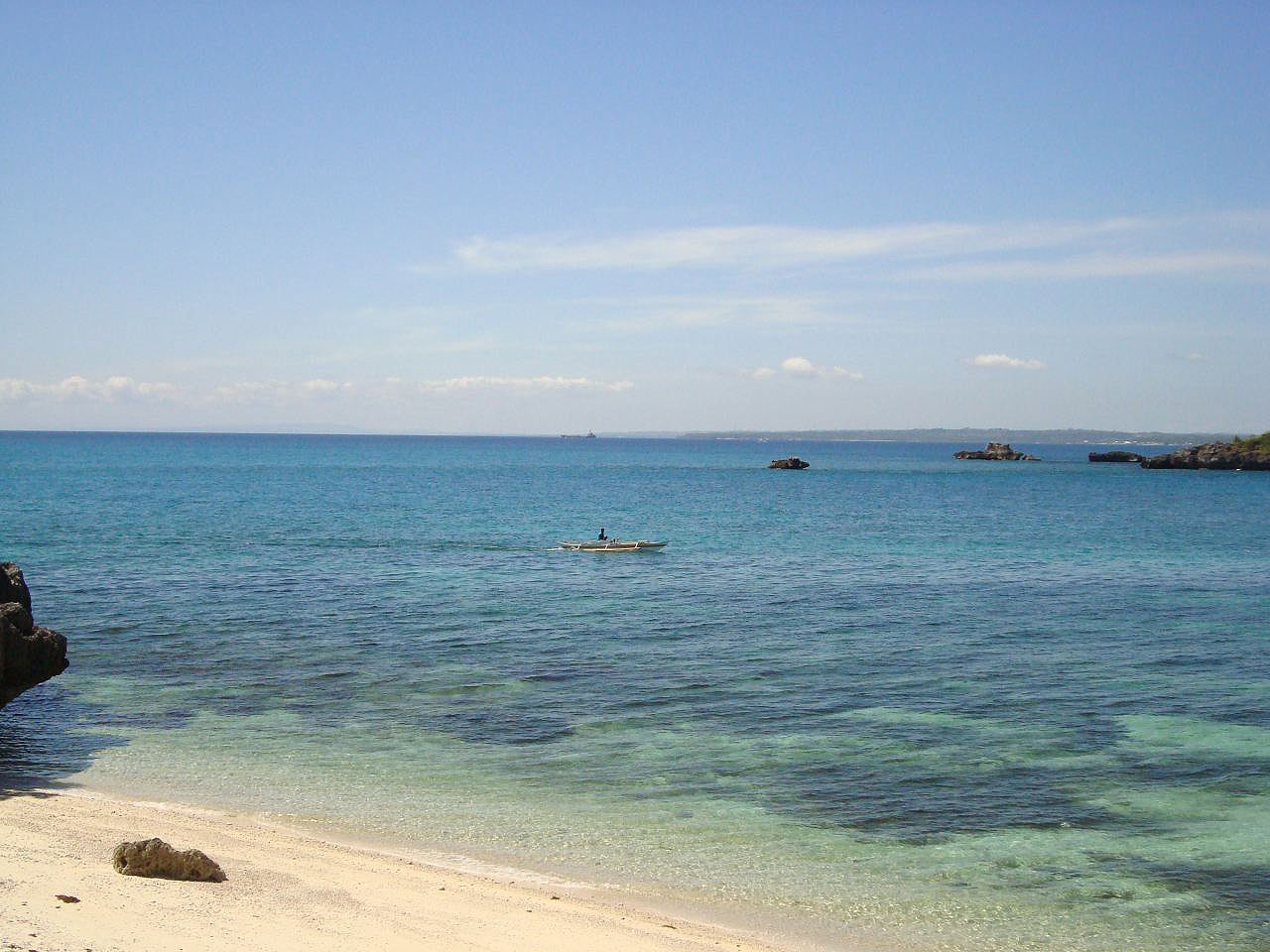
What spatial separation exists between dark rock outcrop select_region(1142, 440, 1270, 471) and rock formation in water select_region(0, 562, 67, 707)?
186817 millimetres

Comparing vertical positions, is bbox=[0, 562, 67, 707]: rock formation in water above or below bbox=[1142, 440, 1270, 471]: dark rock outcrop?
below

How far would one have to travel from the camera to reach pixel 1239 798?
20672 mm

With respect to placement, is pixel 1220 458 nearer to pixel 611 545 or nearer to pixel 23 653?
pixel 611 545

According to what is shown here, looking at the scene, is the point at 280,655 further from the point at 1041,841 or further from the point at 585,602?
the point at 1041,841

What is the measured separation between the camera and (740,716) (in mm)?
26312

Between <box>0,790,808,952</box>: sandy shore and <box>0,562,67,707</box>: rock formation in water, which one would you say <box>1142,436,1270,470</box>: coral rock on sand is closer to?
<box>0,562,67,707</box>: rock formation in water

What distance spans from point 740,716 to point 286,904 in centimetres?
1410

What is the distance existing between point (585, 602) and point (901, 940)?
30.0 meters

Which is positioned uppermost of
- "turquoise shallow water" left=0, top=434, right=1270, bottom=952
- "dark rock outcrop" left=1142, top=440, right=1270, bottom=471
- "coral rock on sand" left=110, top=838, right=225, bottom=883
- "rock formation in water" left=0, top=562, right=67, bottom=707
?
"dark rock outcrop" left=1142, top=440, right=1270, bottom=471

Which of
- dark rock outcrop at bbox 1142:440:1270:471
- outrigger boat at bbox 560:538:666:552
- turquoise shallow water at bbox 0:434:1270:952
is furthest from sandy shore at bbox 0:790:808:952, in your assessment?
dark rock outcrop at bbox 1142:440:1270:471

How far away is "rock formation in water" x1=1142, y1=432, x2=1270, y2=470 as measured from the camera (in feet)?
572

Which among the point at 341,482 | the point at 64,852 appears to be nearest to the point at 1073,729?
the point at 64,852

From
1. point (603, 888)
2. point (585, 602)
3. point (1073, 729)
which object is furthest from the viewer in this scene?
point (585, 602)

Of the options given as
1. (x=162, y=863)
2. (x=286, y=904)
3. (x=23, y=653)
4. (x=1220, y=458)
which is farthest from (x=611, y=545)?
(x=1220, y=458)
